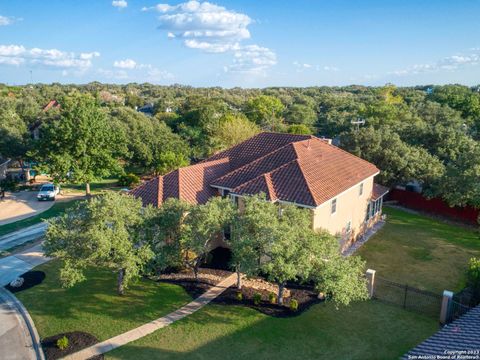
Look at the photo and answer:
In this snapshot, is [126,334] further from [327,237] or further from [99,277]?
[327,237]

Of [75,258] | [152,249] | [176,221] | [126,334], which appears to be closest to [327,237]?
[176,221]

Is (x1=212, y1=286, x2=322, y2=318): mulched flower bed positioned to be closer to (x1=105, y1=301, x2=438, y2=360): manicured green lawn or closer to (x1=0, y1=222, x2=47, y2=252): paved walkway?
(x1=105, y1=301, x2=438, y2=360): manicured green lawn

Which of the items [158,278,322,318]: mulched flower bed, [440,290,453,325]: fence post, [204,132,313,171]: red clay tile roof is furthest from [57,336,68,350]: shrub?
[204,132,313,171]: red clay tile roof

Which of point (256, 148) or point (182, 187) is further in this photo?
point (256, 148)

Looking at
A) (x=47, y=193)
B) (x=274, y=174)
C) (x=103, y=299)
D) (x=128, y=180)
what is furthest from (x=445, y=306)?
(x=47, y=193)

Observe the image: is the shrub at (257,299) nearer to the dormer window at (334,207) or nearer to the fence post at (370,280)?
the fence post at (370,280)

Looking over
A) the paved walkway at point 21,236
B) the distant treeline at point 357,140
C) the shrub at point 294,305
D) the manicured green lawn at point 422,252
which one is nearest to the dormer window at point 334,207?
the manicured green lawn at point 422,252

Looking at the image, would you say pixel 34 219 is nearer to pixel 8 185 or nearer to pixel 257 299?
pixel 8 185
